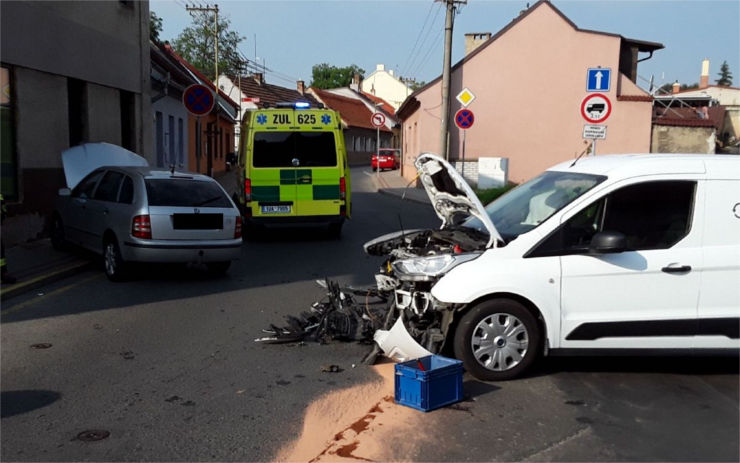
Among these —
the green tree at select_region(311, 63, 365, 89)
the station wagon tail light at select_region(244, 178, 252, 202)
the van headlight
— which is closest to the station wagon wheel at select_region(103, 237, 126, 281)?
the station wagon tail light at select_region(244, 178, 252, 202)

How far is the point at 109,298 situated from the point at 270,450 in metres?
4.87

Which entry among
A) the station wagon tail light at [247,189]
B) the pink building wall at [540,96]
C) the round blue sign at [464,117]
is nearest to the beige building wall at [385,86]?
the pink building wall at [540,96]

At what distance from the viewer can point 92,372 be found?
547cm

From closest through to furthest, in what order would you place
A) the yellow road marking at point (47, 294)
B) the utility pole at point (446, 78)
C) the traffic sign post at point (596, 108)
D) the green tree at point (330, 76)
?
the yellow road marking at point (47, 294) < the traffic sign post at point (596, 108) < the utility pole at point (446, 78) < the green tree at point (330, 76)

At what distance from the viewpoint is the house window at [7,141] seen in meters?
11.3

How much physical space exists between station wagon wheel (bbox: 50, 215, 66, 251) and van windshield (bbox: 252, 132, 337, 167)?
367 cm

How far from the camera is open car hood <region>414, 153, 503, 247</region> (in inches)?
219

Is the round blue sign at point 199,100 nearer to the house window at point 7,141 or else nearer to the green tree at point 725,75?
the house window at point 7,141

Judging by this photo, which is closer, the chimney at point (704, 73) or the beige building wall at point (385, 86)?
the chimney at point (704, 73)

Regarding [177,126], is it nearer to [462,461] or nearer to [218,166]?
[218,166]

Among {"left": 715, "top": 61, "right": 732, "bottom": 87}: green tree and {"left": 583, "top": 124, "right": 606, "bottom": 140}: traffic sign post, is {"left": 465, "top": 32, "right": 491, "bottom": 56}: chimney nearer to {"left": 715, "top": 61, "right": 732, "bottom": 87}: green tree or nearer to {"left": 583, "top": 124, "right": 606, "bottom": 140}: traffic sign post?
{"left": 583, "top": 124, "right": 606, "bottom": 140}: traffic sign post

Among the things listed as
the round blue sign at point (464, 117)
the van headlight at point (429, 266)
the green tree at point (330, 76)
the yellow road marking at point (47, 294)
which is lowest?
the yellow road marking at point (47, 294)

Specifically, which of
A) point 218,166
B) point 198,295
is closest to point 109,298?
point 198,295

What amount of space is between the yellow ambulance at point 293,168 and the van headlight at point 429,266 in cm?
791
